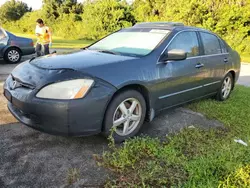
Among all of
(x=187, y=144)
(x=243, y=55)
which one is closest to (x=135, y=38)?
(x=187, y=144)

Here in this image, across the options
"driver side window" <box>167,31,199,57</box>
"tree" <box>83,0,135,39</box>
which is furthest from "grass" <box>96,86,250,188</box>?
"tree" <box>83,0,135,39</box>

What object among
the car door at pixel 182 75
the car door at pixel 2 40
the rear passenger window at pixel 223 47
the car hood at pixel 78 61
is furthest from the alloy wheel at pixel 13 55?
the rear passenger window at pixel 223 47

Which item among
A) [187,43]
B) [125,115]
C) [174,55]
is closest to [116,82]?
[125,115]

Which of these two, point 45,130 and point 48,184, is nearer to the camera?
point 48,184

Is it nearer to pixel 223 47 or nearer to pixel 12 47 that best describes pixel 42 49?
pixel 12 47

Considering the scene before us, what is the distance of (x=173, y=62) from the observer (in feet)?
12.9

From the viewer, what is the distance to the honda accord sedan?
293 centimetres

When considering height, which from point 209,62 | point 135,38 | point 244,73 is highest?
point 135,38

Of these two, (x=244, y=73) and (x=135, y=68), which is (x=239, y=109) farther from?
(x=244, y=73)

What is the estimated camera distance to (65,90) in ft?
9.59

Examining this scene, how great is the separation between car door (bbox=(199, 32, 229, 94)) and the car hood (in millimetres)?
1816

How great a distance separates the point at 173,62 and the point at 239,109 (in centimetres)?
210

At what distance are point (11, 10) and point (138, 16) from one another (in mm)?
24178

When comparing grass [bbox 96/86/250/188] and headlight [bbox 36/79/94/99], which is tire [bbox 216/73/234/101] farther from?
headlight [bbox 36/79/94/99]
